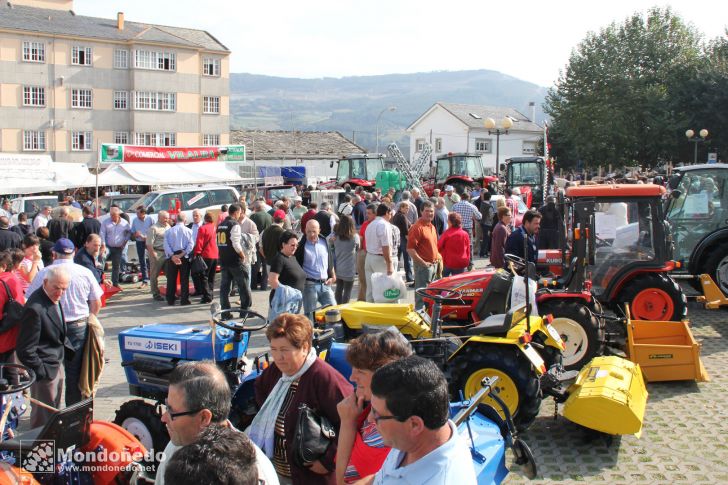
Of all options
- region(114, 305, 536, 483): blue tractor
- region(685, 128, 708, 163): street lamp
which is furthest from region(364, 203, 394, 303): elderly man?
region(685, 128, 708, 163): street lamp

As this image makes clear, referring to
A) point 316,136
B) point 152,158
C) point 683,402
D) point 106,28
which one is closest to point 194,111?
point 106,28

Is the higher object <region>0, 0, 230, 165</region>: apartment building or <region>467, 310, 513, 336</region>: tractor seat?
<region>0, 0, 230, 165</region>: apartment building

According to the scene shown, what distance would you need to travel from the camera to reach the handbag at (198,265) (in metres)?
12.0

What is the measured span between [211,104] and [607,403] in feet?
155

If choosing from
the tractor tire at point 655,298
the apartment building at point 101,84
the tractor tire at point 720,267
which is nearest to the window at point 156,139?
the apartment building at point 101,84

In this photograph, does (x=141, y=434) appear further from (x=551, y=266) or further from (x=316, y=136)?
(x=316, y=136)

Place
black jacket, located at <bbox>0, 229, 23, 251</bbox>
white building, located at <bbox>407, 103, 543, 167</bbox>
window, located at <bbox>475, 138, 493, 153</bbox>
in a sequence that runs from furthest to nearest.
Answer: window, located at <bbox>475, 138, 493, 153</bbox>
white building, located at <bbox>407, 103, 543, 167</bbox>
black jacket, located at <bbox>0, 229, 23, 251</bbox>

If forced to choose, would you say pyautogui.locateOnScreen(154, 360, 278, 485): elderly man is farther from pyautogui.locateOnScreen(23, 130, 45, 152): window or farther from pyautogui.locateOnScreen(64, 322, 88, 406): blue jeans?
pyautogui.locateOnScreen(23, 130, 45, 152): window

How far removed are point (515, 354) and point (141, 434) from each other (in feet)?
10.2

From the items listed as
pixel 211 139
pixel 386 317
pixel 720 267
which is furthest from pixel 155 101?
pixel 386 317

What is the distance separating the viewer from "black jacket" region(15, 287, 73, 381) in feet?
18.2

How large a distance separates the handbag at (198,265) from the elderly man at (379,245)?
10.9 ft

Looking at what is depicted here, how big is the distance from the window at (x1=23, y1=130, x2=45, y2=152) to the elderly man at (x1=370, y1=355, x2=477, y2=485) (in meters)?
46.2

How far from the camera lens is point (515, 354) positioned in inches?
240
